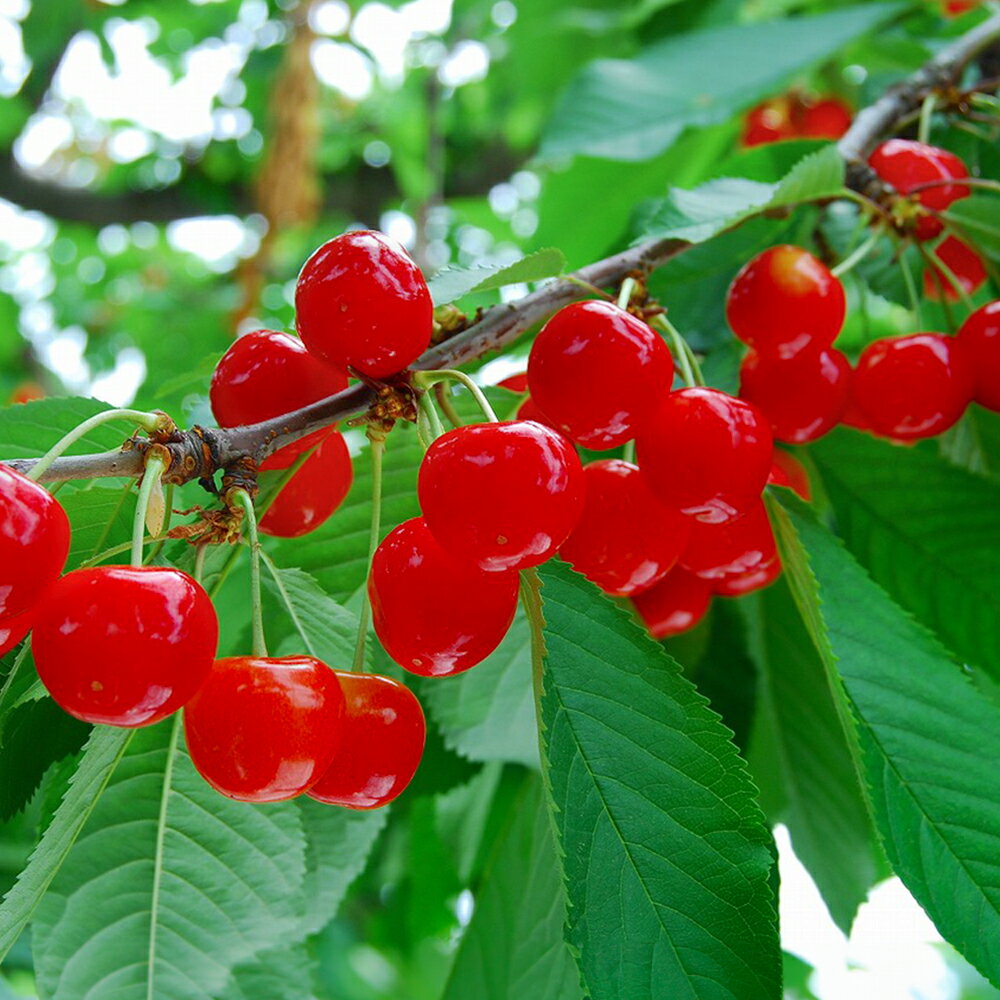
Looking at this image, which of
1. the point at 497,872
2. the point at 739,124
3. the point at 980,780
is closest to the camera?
the point at 980,780

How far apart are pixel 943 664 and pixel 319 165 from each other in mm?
4728

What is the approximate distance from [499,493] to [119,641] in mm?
238

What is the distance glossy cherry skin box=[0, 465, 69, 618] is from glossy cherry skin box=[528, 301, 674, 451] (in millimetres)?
368

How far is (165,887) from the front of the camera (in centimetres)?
96

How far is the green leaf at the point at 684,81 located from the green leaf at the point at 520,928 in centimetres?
95

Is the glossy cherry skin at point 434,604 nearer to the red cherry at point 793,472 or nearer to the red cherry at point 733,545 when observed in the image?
the red cherry at point 733,545

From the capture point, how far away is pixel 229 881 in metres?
0.97

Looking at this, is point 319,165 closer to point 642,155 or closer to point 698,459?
point 642,155

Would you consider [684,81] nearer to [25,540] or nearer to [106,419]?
[106,419]

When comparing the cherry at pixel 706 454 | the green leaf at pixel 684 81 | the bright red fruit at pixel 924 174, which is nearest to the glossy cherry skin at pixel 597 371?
the cherry at pixel 706 454

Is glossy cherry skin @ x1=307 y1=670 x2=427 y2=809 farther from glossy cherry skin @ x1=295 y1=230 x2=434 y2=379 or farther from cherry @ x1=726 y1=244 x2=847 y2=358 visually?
cherry @ x1=726 y1=244 x2=847 y2=358

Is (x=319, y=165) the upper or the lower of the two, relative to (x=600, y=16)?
lower

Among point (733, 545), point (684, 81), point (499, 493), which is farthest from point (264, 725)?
point (684, 81)

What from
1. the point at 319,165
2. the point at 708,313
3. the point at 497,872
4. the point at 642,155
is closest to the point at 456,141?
the point at 319,165
